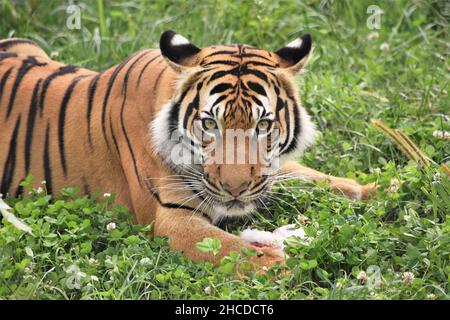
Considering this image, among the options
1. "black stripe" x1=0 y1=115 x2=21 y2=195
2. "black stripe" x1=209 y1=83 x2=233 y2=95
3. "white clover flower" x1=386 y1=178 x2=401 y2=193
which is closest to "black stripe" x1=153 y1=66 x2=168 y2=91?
"black stripe" x1=209 y1=83 x2=233 y2=95

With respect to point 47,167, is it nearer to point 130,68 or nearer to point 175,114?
point 130,68

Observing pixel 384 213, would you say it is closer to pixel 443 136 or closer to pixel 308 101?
pixel 443 136

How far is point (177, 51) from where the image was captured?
4.61 m

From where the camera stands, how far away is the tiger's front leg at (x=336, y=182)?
5.09m

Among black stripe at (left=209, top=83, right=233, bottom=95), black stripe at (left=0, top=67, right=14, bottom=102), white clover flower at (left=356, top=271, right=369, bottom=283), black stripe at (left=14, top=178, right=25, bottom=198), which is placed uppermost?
black stripe at (left=209, top=83, right=233, bottom=95)

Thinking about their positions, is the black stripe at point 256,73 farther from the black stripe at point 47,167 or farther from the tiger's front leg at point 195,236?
the black stripe at point 47,167

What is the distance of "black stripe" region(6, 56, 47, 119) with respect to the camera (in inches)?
204

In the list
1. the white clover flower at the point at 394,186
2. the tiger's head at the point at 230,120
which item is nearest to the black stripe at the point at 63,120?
the tiger's head at the point at 230,120

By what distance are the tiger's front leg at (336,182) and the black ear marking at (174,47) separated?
84 centimetres

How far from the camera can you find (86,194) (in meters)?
4.98

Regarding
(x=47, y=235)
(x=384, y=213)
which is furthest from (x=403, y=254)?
(x=47, y=235)

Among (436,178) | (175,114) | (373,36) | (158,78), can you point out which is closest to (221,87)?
→ (175,114)

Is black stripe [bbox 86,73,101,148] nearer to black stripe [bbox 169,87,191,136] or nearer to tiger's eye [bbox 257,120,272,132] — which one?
black stripe [bbox 169,87,191,136]

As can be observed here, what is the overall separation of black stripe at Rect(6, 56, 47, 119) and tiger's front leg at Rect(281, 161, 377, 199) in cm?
148
